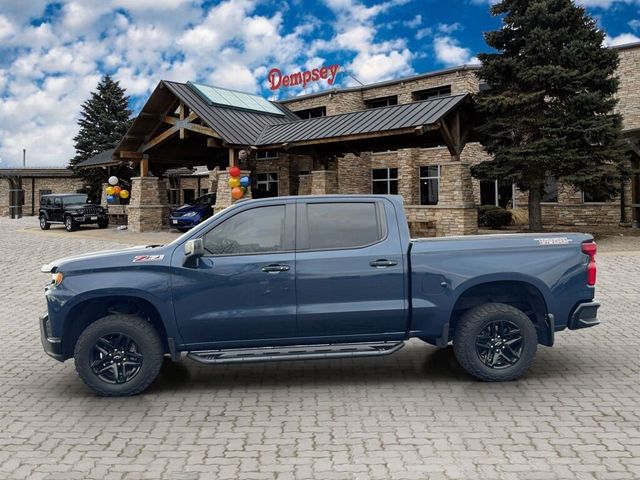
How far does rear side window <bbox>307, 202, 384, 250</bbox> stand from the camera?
239 inches

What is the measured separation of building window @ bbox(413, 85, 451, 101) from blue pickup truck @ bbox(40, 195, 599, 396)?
106 ft

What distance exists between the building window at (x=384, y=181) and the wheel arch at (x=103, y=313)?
32156 millimetres

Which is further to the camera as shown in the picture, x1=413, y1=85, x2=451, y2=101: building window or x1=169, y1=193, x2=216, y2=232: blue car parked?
x1=413, y1=85, x2=451, y2=101: building window

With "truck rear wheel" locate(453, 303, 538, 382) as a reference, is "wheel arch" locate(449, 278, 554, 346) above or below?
above

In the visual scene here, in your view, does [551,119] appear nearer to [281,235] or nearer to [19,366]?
[281,235]

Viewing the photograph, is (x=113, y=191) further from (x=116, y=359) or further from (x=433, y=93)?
(x=116, y=359)

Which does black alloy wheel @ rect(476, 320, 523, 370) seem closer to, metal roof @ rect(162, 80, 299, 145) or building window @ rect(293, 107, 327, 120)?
metal roof @ rect(162, 80, 299, 145)

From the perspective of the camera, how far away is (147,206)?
3111cm

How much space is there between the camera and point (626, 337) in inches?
313

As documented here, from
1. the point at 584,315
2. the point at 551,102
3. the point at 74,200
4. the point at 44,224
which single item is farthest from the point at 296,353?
the point at 44,224

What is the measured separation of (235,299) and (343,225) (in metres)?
1.29

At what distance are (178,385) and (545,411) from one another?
3.46 meters

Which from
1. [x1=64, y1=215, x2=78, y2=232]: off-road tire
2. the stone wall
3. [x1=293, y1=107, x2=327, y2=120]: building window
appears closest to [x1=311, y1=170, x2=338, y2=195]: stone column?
[x1=64, y1=215, x2=78, y2=232]: off-road tire

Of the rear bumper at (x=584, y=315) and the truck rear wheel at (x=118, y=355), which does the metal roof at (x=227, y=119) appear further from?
the rear bumper at (x=584, y=315)
